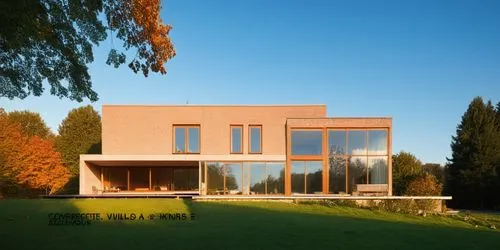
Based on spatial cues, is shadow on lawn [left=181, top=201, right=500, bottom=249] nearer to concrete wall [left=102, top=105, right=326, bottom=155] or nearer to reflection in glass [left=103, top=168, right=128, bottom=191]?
concrete wall [left=102, top=105, right=326, bottom=155]

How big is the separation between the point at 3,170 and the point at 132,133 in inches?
532

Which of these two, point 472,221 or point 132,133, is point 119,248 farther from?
point 132,133

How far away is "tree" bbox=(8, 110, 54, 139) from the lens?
54916mm

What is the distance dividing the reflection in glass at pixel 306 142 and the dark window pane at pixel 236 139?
417cm

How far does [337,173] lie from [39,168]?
29.2 metres

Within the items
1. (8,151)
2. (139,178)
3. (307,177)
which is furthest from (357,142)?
(8,151)

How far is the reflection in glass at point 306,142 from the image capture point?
2764cm

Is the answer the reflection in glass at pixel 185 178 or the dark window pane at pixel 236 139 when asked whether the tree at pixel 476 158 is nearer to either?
the dark window pane at pixel 236 139

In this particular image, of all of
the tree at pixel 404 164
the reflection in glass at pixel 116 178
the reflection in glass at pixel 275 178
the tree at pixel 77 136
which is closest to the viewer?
the reflection in glass at pixel 275 178

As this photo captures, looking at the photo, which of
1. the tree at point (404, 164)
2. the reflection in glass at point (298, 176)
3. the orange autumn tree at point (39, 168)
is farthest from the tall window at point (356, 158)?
the orange autumn tree at point (39, 168)

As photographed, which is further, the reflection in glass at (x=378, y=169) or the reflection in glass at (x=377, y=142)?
the reflection in glass at (x=377, y=142)

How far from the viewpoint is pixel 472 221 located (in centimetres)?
A: 1569

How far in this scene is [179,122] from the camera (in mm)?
30359

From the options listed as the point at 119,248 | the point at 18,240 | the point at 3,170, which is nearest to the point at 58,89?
the point at 18,240
